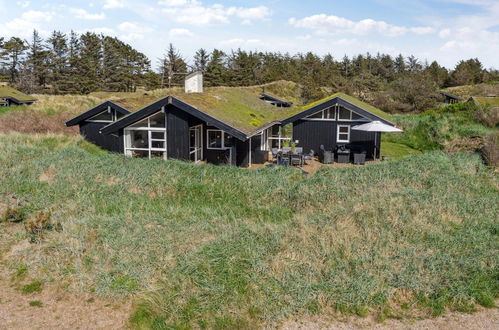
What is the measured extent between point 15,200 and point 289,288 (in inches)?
429

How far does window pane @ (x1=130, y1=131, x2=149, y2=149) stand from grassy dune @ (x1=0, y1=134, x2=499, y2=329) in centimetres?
249

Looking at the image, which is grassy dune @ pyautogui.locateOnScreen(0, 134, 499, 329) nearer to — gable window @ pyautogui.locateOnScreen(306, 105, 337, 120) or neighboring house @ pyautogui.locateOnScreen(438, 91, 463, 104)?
gable window @ pyautogui.locateOnScreen(306, 105, 337, 120)

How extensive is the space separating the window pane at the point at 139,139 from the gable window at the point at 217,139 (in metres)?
2.99

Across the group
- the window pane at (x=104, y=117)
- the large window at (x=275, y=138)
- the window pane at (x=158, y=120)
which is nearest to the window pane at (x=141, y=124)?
the window pane at (x=158, y=120)

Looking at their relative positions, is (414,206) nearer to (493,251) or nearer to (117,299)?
(493,251)

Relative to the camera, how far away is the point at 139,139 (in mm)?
18859

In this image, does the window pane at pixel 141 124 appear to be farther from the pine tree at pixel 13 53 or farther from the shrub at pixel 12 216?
the pine tree at pixel 13 53

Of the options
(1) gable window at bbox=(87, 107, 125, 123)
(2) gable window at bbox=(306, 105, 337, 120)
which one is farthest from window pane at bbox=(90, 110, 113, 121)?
(2) gable window at bbox=(306, 105, 337, 120)

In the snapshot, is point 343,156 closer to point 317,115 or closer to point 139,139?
point 317,115

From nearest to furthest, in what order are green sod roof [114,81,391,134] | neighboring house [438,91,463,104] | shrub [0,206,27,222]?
shrub [0,206,27,222], green sod roof [114,81,391,134], neighboring house [438,91,463,104]

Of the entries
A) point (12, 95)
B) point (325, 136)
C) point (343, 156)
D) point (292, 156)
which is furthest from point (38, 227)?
point (12, 95)

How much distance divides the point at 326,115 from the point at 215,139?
6399 mm

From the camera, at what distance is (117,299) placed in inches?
319

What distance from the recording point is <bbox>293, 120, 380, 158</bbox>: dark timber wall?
68.7ft
